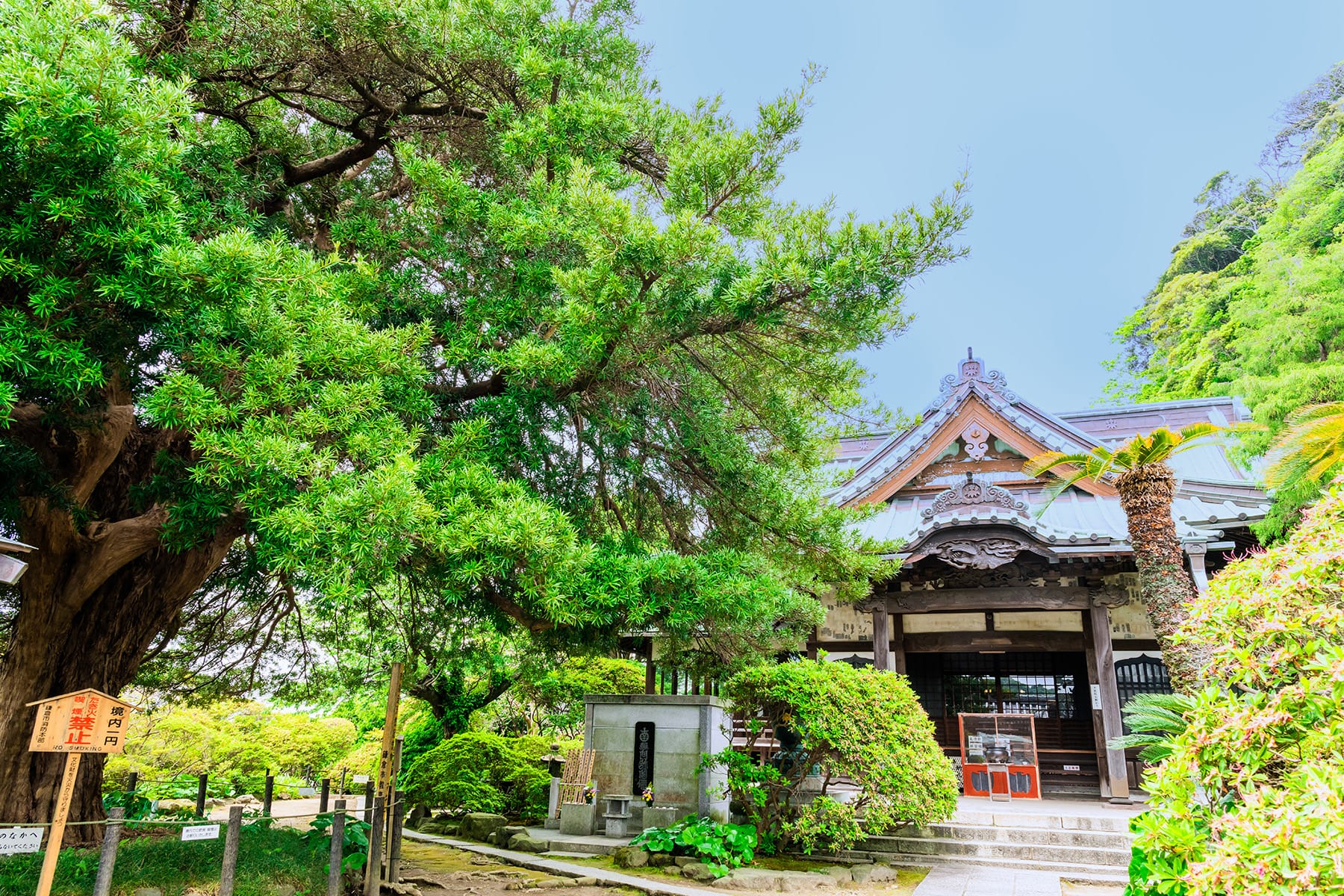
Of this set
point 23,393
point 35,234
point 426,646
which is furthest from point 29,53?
point 426,646

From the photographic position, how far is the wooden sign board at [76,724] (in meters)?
5.08

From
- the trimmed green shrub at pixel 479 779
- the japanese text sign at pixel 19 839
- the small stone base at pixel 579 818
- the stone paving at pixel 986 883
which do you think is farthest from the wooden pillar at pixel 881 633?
the japanese text sign at pixel 19 839

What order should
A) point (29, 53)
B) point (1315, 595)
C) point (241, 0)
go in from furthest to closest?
point (241, 0), point (29, 53), point (1315, 595)

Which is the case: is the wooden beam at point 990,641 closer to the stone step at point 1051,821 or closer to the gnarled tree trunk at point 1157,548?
the stone step at point 1051,821

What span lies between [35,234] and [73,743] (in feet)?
11.0

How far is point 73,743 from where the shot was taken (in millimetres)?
5133

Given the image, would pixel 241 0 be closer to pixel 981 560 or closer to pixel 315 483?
pixel 315 483

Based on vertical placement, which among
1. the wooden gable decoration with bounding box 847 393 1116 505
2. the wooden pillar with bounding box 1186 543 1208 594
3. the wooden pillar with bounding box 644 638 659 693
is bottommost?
the wooden pillar with bounding box 644 638 659 693

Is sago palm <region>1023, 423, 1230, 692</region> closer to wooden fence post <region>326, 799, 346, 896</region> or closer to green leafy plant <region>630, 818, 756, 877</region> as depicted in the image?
green leafy plant <region>630, 818, 756, 877</region>

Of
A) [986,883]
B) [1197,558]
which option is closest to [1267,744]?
[986,883]

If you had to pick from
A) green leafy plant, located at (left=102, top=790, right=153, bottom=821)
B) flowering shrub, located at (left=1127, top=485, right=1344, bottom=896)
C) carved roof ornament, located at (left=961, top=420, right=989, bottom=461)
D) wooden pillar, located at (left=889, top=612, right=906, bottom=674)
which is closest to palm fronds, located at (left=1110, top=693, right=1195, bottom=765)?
flowering shrub, located at (left=1127, top=485, right=1344, bottom=896)

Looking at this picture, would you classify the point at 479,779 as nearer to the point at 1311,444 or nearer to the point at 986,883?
the point at 986,883

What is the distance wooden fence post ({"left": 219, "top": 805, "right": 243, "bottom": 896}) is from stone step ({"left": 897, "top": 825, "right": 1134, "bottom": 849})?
23.6ft

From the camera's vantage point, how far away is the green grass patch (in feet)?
18.9
